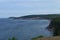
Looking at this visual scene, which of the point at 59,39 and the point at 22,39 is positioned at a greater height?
the point at 59,39

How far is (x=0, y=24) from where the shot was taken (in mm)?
27719

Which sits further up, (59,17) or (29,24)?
(59,17)

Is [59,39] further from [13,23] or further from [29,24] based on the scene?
[29,24]

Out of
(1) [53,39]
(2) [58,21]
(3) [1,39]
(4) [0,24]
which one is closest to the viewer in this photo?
(1) [53,39]

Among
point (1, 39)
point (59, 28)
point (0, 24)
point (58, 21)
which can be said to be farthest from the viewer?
point (0, 24)

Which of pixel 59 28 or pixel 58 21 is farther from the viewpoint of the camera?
pixel 58 21

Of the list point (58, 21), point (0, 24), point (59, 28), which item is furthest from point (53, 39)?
point (0, 24)

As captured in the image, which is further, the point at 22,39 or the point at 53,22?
the point at 53,22

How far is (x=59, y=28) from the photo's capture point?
19141 mm

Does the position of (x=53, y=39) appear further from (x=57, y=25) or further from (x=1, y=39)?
(x=57, y=25)

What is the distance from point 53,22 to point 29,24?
10678 millimetres

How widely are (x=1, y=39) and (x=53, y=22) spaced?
5.70 metres

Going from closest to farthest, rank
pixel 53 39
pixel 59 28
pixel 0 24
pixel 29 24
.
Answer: pixel 53 39 < pixel 59 28 < pixel 0 24 < pixel 29 24

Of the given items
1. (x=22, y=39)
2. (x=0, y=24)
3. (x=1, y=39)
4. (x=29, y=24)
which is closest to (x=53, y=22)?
(x=22, y=39)
